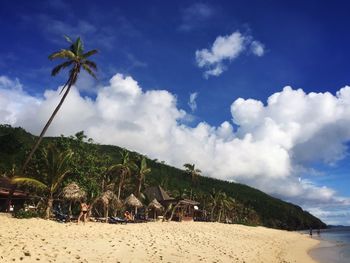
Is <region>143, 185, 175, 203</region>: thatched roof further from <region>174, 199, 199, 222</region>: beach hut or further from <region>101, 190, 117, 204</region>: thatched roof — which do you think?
<region>101, 190, 117, 204</region>: thatched roof

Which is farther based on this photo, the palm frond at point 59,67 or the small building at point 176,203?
the small building at point 176,203

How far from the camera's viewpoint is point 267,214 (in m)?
143

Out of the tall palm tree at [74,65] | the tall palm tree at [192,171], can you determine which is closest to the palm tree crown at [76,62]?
the tall palm tree at [74,65]

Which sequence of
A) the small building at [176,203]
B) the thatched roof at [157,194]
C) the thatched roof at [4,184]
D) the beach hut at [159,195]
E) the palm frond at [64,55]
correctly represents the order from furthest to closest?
the thatched roof at [157,194] < the beach hut at [159,195] < the small building at [176,203] < the thatched roof at [4,184] < the palm frond at [64,55]

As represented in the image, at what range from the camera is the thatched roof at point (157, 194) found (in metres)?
56.6

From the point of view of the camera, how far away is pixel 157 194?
58.1 metres

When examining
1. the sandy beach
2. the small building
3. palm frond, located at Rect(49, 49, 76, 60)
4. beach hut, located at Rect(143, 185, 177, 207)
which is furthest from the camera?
beach hut, located at Rect(143, 185, 177, 207)

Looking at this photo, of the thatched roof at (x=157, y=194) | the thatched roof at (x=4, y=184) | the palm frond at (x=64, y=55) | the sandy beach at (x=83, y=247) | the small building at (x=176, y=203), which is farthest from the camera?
the thatched roof at (x=157, y=194)

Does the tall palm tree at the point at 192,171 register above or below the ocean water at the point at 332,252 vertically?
above

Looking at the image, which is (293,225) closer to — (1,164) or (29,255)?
(1,164)

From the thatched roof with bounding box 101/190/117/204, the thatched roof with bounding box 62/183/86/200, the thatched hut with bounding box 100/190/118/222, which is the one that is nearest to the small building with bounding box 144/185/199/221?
the thatched hut with bounding box 100/190/118/222

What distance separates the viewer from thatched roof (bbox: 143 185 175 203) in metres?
56.6

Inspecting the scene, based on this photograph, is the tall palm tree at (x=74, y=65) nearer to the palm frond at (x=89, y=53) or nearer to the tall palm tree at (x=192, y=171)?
the palm frond at (x=89, y=53)

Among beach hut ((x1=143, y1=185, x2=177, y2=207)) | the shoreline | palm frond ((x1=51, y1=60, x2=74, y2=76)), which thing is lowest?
the shoreline
